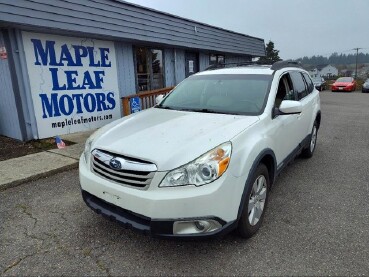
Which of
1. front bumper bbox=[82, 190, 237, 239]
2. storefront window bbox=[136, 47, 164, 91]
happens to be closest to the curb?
front bumper bbox=[82, 190, 237, 239]

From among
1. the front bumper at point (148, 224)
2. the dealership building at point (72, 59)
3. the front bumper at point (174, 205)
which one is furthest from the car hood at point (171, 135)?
the dealership building at point (72, 59)

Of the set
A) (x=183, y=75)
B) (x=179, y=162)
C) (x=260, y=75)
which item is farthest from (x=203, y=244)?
(x=183, y=75)

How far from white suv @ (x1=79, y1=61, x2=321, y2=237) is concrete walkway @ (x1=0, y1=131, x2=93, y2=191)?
1.98 metres

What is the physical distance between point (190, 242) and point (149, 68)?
795cm

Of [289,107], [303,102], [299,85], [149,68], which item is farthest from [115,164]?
[149,68]

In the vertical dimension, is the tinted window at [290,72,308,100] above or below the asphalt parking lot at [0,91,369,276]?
above

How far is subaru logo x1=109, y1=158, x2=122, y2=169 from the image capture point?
2458 millimetres

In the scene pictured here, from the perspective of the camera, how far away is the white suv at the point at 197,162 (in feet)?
7.43

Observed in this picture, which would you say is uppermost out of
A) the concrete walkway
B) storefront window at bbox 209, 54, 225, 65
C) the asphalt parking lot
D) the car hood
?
storefront window at bbox 209, 54, 225, 65

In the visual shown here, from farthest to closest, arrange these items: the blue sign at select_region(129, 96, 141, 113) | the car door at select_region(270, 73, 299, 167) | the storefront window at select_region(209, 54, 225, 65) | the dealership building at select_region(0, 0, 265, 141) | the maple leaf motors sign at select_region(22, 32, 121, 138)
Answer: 1. the storefront window at select_region(209, 54, 225, 65)
2. the blue sign at select_region(129, 96, 141, 113)
3. the maple leaf motors sign at select_region(22, 32, 121, 138)
4. the dealership building at select_region(0, 0, 265, 141)
5. the car door at select_region(270, 73, 299, 167)

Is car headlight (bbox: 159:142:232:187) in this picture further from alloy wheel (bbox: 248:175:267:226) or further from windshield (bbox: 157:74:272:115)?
windshield (bbox: 157:74:272:115)

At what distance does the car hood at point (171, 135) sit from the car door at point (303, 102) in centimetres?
165

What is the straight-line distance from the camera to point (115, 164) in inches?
97.8

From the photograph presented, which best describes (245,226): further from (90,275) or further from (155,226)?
(90,275)
